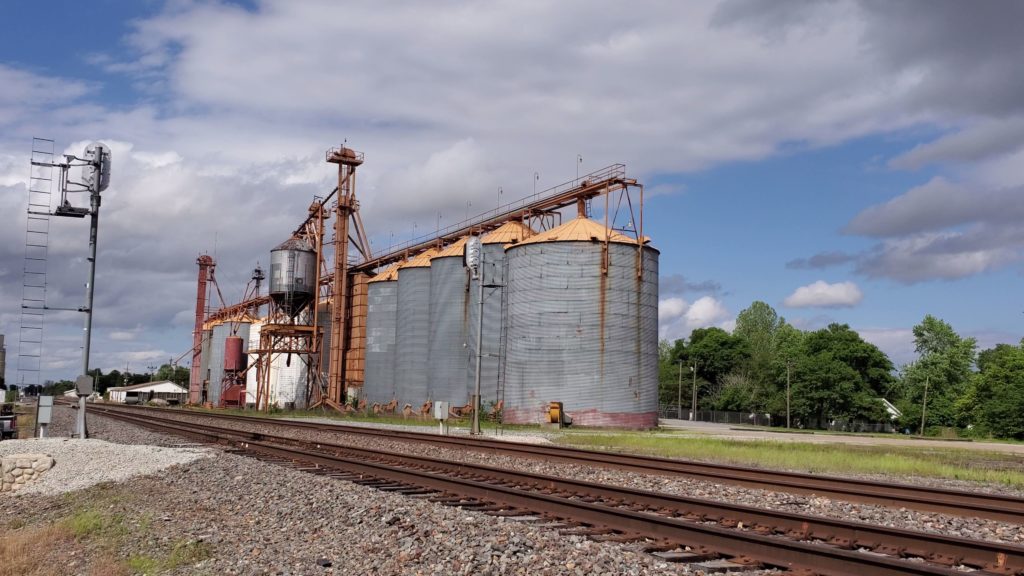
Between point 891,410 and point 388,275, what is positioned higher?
point 388,275

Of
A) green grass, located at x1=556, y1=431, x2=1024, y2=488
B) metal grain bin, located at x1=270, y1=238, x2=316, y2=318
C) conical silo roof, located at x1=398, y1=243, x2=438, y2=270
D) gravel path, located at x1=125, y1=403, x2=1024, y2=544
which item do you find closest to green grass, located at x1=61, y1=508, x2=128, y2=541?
gravel path, located at x1=125, y1=403, x2=1024, y2=544

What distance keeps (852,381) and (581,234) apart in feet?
182

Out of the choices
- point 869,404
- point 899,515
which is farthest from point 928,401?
point 899,515

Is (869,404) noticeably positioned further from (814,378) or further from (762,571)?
(762,571)

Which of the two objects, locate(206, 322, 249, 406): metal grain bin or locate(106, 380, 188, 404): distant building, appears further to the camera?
locate(106, 380, 188, 404): distant building

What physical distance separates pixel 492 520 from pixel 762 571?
3.97 meters

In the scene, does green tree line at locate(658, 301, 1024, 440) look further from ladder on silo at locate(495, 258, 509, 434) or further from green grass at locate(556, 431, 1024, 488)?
green grass at locate(556, 431, 1024, 488)

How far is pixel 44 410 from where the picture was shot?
90.9 ft

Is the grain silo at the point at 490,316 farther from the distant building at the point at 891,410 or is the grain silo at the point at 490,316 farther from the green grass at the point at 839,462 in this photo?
the distant building at the point at 891,410

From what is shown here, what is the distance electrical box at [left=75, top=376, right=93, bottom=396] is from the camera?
86.7 feet

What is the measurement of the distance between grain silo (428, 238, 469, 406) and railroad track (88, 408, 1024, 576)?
3892 centimetres

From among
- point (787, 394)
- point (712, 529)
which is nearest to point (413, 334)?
point (787, 394)

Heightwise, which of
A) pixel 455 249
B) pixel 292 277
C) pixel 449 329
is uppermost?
pixel 455 249

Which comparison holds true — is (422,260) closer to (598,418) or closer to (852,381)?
(598,418)
